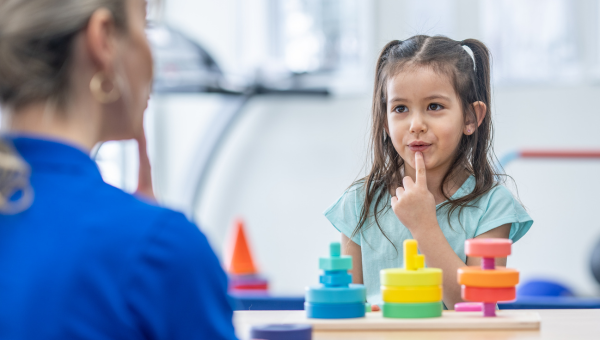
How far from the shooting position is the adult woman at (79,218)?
1.66 feet

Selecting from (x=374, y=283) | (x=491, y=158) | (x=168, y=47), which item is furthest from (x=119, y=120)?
(x=168, y=47)

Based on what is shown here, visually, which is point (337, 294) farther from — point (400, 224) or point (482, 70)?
point (482, 70)

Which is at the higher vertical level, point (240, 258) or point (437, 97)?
point (437, 97)

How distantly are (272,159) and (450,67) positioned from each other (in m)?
3.07

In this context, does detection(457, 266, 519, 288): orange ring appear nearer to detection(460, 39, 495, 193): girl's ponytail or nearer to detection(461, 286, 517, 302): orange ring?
detection(461, 286, 517, 302): orange ring

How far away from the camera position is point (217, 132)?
13.4ft

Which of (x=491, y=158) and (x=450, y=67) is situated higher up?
(x=450, y=67)

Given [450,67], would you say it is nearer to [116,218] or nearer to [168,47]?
[116,218]

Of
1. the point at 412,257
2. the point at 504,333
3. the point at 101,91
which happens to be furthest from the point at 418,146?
the point at 101,91

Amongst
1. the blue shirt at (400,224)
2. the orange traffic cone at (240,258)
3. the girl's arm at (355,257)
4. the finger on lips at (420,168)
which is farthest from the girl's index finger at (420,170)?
the orange traffic cone at (240,258)

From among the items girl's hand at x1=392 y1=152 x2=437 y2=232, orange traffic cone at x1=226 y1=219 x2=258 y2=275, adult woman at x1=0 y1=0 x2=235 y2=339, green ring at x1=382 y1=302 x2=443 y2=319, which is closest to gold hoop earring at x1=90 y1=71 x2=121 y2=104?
adult woman at x1=0 y1=0 x2=235 y2=339

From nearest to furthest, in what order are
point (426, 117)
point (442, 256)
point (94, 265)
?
point (94, 265) → point (442, 256) → point (426, 117)

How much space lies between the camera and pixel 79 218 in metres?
0.52

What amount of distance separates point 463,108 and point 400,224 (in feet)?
0.82
